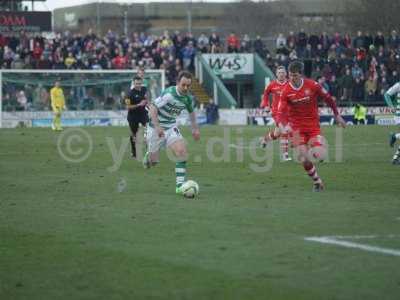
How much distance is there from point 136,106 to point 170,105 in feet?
25.7

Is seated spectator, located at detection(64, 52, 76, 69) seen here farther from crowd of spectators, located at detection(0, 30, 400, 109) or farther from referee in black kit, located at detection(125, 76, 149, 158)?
referee in black kit, located at detection(125, 76, 149, 158)

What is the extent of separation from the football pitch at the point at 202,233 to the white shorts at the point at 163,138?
66 centimetres

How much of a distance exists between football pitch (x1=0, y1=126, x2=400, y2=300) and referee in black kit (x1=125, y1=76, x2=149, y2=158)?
329 cm

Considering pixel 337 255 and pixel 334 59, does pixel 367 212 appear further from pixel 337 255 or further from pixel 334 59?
pixel 334 59

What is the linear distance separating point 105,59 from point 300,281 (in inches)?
1534

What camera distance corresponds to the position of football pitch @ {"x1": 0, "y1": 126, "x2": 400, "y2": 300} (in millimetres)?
8359

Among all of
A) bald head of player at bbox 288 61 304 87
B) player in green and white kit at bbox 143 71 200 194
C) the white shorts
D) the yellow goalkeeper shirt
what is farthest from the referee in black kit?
the yellow goalkeeper shirt

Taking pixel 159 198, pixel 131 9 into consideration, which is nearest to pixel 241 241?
pixel 159 198

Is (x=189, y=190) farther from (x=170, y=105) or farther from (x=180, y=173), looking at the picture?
(x=170, y=105)

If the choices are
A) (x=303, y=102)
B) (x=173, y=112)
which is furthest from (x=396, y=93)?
(x=173, y=112)

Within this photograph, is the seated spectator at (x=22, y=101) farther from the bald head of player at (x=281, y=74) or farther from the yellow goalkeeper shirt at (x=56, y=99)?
the bald head of player at (x=281, y=74)

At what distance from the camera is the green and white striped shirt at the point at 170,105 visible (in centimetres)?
1588

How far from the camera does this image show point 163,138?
52.3ft

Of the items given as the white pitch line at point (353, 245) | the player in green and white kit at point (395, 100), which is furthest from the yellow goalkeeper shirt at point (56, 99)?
the white pitch line at point (353, 245)
